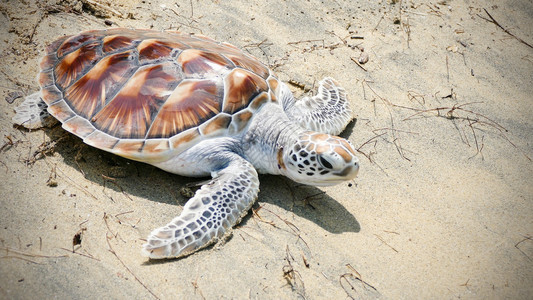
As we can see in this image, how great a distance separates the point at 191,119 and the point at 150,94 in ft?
1.16

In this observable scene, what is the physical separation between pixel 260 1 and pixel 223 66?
2.00 meters

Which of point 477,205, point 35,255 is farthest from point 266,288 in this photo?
point 477,205

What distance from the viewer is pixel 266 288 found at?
7.75ft

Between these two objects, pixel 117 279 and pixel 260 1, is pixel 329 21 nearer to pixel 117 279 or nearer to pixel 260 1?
pixel 260 1

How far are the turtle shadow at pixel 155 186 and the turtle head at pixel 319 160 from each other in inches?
7.7

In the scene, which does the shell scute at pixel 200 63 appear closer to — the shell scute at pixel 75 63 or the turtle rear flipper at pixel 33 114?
the shell scute at pixel 75 63

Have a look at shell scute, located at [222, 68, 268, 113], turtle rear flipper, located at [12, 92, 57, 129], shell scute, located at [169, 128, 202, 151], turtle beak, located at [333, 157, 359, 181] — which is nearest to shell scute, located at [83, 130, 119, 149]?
shell scute, located at [169, 128, 202, 151]

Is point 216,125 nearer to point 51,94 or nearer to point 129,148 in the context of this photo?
point 129,148

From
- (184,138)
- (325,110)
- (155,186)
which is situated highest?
(325,110)

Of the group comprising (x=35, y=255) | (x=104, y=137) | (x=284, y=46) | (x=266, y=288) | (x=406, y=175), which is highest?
(x=284, y=46)

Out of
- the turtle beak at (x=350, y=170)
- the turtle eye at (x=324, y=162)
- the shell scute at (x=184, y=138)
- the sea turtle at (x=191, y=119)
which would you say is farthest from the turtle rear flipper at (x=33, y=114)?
the turtle beak at (x=350, y=170)

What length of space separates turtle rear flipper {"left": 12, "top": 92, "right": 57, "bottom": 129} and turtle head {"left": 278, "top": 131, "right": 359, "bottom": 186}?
1.86 m

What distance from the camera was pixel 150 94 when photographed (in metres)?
2.77

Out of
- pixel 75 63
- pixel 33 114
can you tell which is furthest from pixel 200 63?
pixel 33 114
